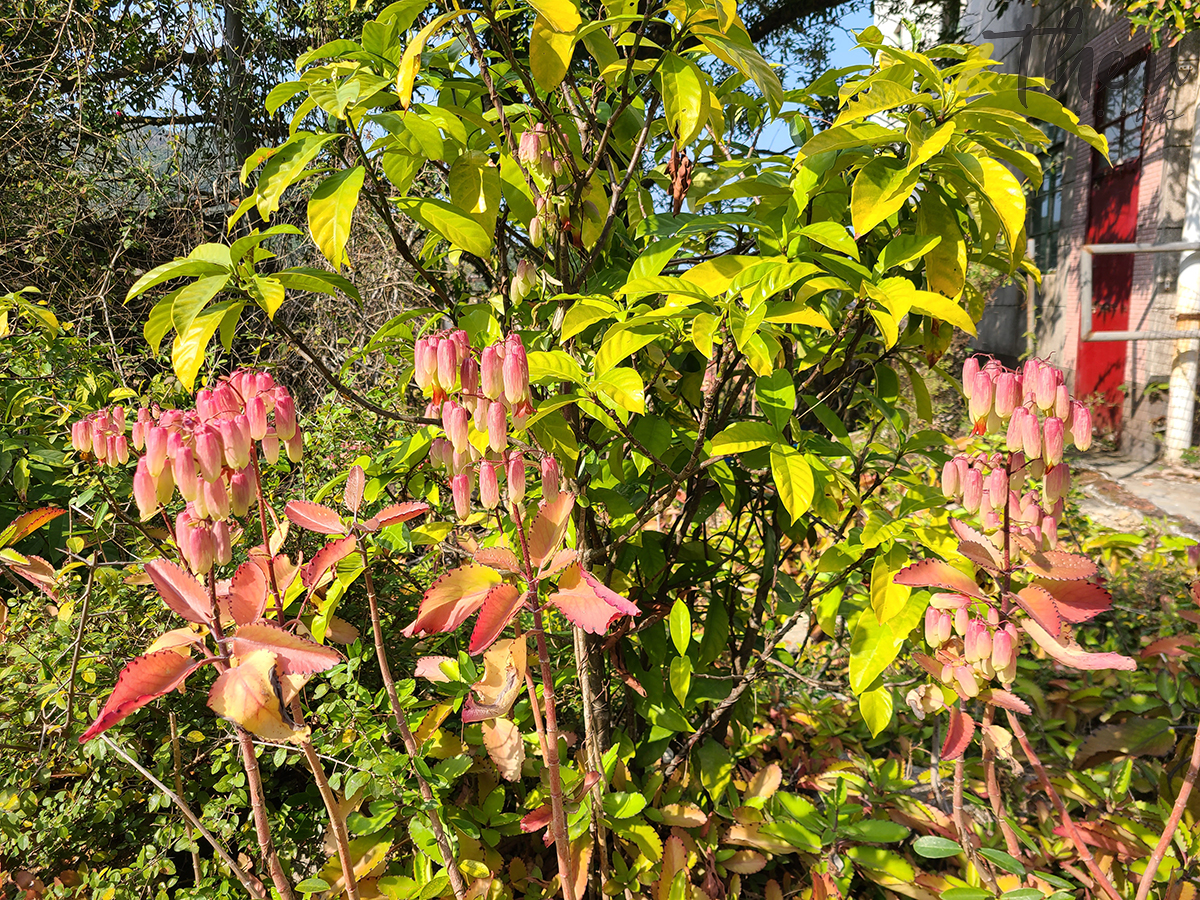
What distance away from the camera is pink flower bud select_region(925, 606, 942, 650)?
97 centimetres

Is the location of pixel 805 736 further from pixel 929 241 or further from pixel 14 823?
pixel 14 823

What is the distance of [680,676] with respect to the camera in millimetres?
1309

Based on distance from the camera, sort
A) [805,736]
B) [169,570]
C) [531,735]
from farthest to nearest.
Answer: [805,736] < [531,735] < [169,570]

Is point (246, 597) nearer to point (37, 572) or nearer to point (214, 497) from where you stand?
point (214, 497)

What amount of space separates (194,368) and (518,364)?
1.56 feet

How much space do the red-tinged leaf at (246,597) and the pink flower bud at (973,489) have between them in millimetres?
897

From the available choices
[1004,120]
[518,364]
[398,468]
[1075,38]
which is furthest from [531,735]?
[1075,38]

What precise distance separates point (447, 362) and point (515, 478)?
0.52 ft

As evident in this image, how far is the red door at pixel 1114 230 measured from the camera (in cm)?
634

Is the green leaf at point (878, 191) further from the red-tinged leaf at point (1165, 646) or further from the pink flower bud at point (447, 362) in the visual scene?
the red-tinged leaf at point (1165, 646)

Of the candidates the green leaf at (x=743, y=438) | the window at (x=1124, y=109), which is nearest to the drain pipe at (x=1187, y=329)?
the window at (x=1124, y=109)

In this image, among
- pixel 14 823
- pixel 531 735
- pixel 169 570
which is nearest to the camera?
pixel 169 570

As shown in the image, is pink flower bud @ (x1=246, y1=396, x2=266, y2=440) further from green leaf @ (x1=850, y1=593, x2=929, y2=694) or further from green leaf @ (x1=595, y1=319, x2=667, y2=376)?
green leaf @ (x1=850, y1=593, x2=929, y2=694)

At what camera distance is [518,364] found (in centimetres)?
82
